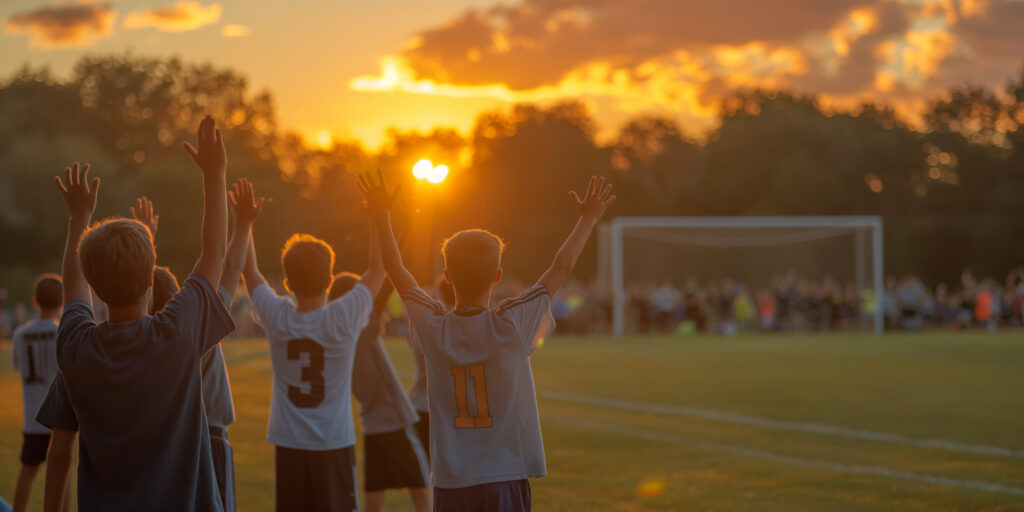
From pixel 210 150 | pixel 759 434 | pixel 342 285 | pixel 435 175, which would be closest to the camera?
pixel 210 150

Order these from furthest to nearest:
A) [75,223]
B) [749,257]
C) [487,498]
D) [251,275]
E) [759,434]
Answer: [749,257]
[759,434]
[251,275]
[487,498]
[75,223]

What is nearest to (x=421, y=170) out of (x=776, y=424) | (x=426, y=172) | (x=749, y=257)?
(x=426, y=172)

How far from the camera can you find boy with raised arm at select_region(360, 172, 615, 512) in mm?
3641

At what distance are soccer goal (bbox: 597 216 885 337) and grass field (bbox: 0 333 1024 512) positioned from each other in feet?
48.1

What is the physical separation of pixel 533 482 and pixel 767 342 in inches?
856

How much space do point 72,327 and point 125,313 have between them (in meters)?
0.21

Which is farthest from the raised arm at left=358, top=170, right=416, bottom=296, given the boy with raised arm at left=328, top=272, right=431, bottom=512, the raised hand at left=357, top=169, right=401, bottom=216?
the boy with raised arm at left=328, top=272, right=431, bottom=512

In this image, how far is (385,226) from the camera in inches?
154

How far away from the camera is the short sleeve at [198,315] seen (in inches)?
117

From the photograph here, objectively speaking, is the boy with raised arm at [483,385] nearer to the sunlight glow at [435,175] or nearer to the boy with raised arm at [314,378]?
the boy with raised arm at [314,378]

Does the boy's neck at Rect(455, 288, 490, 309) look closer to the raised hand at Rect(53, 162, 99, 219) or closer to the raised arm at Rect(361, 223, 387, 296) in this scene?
the raised arm at Rect(361, 223, 387, 296)

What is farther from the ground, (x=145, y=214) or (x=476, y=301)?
(x=145, y=214)

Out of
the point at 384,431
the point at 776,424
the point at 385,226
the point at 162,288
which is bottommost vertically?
the point at 776,424

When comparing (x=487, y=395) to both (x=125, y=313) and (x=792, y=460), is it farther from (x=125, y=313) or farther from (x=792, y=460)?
(x=792, y=460)
